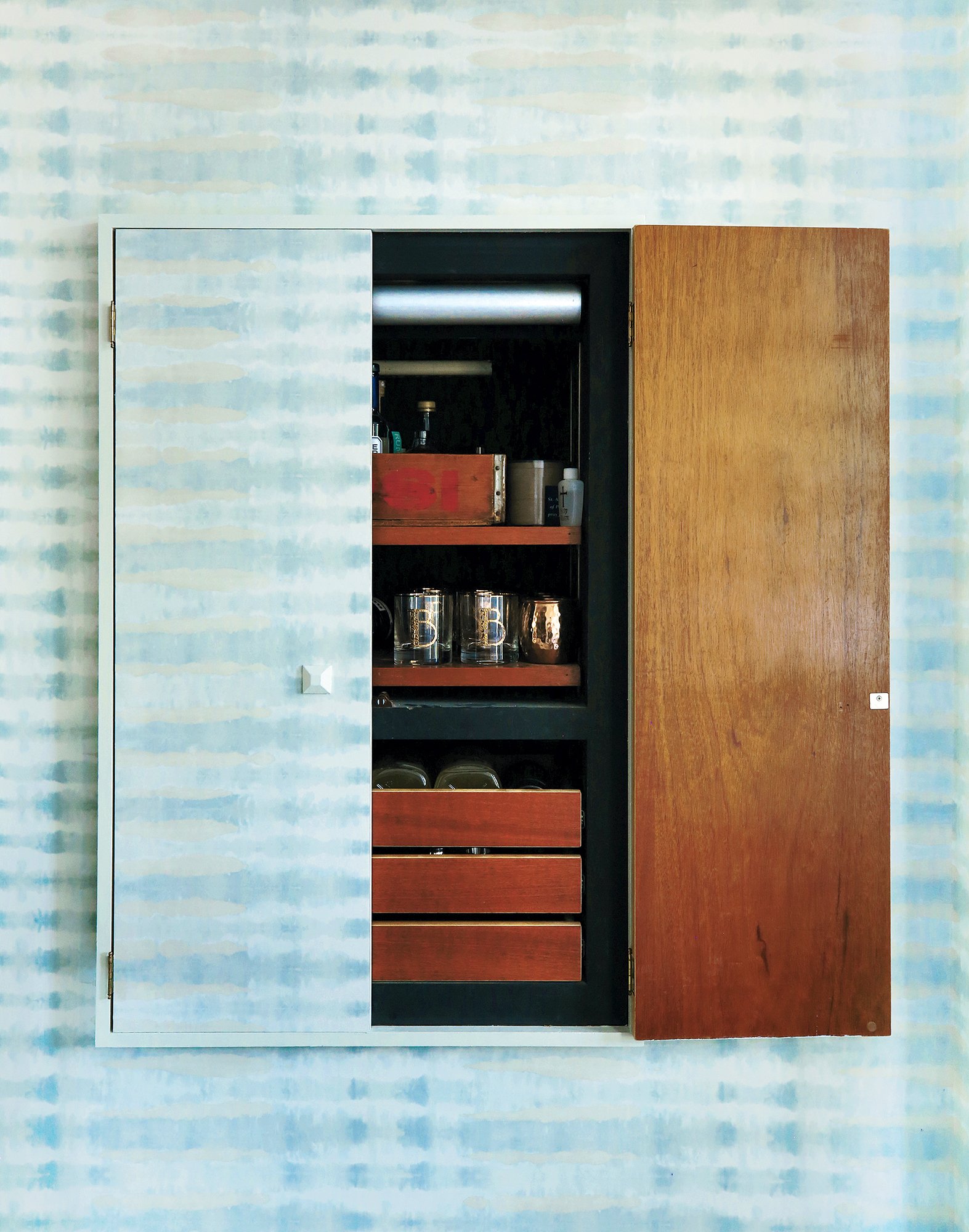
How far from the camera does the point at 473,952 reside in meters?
1.51

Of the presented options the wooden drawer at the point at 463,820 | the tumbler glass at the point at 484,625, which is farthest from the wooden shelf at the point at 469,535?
the wooden drawer at the point at 463,820

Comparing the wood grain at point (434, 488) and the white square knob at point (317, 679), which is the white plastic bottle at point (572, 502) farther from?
the white square knob at point (317, 679)

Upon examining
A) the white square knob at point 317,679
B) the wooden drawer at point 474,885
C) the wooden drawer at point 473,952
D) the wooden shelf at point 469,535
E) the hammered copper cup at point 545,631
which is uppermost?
the wooden shelf at point 469,535

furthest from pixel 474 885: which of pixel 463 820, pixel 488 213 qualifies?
pixel 488 213

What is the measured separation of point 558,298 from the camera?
1.52 m

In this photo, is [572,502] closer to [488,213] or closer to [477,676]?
[477,676]

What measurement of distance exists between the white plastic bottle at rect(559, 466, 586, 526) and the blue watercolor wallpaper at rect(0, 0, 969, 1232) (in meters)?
0.48

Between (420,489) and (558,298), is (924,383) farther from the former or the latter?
(420,489)

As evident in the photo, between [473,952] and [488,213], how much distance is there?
133cm

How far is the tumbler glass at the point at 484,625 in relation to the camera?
1565mm

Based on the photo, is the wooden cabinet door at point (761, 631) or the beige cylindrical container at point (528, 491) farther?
the beige cylindrical container at point (528, 491)

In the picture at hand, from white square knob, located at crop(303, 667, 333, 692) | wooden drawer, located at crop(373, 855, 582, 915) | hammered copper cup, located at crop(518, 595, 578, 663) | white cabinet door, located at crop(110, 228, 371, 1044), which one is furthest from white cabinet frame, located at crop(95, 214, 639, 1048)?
hammered copper cup, located at crop(518, 595, 578, 663)

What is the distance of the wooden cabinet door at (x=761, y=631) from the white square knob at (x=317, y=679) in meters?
0.53

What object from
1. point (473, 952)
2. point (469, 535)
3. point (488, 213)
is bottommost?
point (473, 952)
